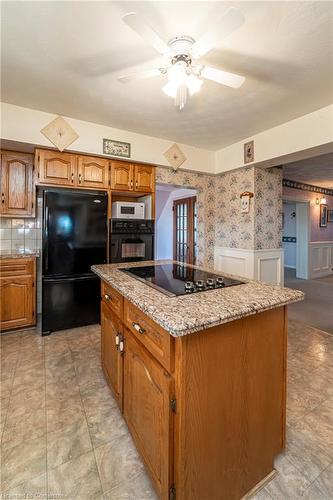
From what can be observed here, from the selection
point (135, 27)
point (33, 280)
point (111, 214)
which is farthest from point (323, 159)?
point (33, 280)

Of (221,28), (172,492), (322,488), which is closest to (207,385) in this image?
(172,492)

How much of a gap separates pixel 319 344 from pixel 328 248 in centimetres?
521

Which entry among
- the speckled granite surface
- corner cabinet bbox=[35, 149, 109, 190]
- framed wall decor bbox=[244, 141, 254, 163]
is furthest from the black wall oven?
Result: the speckled granite surface

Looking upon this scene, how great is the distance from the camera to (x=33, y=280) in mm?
2920

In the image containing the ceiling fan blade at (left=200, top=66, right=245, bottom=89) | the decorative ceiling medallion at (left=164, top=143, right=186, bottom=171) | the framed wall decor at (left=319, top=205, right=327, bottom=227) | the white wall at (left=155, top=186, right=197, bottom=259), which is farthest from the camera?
the framed wall decor at (left=319, top=205, right=327, bottom=227)

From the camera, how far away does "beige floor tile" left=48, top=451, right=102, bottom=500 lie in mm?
1108

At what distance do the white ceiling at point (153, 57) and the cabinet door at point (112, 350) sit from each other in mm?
1675

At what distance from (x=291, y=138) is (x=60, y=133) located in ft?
8.85

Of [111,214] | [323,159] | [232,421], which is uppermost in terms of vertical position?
[323,159]

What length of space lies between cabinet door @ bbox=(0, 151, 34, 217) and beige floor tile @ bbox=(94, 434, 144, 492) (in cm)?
259

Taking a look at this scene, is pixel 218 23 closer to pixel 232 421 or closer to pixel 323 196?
pixel 232 421

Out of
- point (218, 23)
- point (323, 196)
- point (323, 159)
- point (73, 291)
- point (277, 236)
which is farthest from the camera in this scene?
point (323, 196)

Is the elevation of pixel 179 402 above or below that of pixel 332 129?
below

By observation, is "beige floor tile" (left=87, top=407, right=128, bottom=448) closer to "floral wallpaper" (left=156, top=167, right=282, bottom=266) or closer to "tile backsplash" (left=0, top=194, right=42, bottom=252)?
"tile backsplash" (left=0, top=194, right=42, bottom=252)
